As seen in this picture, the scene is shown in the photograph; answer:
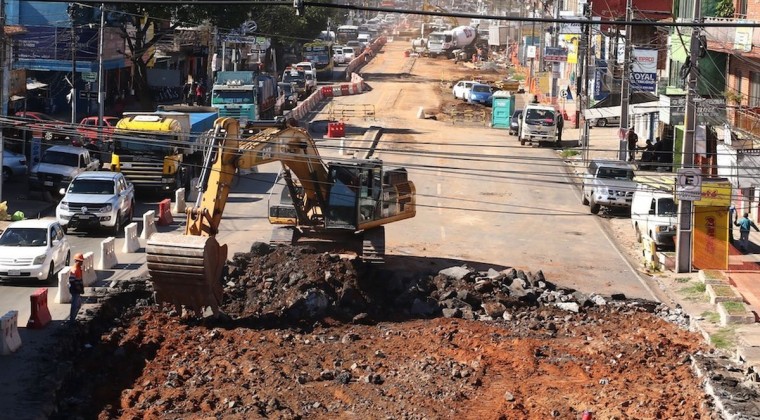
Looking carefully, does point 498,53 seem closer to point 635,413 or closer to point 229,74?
point 229,74

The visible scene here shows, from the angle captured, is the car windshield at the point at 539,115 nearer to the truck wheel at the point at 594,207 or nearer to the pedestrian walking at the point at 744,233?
the truck wheel at the point at 594,207

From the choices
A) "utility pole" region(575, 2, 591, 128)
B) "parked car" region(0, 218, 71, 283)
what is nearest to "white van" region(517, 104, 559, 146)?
"utility pole" region(575, 2, 591, 128)

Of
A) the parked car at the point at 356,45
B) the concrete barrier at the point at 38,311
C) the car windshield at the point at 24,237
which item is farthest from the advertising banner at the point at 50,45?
the parked car at the point at 356,45

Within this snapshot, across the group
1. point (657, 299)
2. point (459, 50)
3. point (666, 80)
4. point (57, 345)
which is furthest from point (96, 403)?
point (459, 50)

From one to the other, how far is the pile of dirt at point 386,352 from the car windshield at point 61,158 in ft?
43.6

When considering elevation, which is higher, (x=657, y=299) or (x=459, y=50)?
(x=459, y=50)

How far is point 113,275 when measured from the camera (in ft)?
104

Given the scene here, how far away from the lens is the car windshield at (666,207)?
126 feet

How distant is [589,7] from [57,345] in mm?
42399

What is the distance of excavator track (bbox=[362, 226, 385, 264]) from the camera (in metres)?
31.4

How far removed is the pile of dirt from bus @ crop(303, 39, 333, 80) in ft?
248

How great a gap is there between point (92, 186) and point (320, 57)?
70513 mm

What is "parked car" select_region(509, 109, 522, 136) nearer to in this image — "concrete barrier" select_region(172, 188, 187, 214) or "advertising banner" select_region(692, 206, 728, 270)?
"concrete barrier" select_region(172, 188, 187, 214)

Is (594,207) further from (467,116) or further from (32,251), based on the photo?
(467,116)
